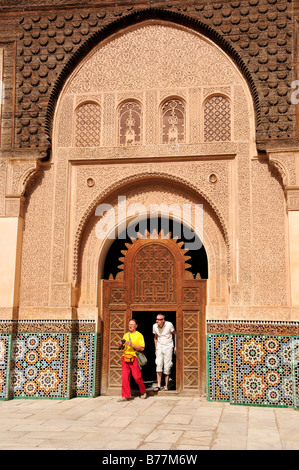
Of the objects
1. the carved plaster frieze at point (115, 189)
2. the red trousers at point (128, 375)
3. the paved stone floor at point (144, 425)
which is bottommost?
the paved stone floor at point (144, 425)

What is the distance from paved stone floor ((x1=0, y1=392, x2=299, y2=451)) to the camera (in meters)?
3.89

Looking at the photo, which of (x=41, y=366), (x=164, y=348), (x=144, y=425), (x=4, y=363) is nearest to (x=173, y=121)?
(x=164, y=348)

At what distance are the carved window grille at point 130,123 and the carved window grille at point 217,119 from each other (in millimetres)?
858

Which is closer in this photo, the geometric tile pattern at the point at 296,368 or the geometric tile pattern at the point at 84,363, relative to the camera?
the geometric tile pattern at the point at 296,368

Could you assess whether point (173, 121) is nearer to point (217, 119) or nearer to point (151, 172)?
point (217, 119)

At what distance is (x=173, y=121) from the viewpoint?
21.6 feet

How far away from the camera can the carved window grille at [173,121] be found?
21.5 feet

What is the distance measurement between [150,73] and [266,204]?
2271 millimetres

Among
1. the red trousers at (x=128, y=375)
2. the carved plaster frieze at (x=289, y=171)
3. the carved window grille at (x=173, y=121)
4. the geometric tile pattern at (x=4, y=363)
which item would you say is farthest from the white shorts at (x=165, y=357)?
the carved window grille at (x=173, y=121)

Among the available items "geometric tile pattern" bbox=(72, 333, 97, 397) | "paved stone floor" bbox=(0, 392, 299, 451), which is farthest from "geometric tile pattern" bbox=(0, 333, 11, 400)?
"geometric tile pattern" bbox=(72, 333, 97, 397)

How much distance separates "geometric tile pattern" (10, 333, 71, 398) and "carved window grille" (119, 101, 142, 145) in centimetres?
255

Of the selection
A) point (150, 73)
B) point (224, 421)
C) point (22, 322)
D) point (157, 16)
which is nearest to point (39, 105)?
point (150, 73)

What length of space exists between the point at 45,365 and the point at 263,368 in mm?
2539

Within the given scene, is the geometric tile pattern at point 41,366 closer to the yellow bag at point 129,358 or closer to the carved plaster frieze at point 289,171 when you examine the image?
the yellow bag at point 129,358
